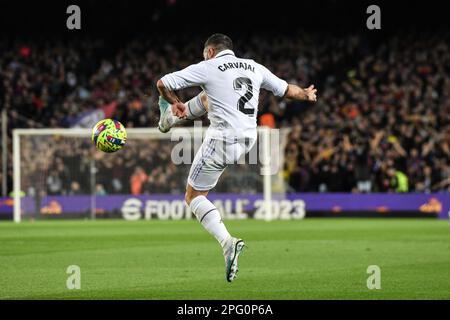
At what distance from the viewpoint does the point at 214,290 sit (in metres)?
10.5

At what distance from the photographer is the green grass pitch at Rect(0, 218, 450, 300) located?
10438 mm

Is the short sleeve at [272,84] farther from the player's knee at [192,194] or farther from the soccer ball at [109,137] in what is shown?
the soccer ball at [109,137]

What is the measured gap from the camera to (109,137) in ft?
39.6

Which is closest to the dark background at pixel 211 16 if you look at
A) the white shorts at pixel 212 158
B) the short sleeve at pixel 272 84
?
the short sleeve at pixel 272 84

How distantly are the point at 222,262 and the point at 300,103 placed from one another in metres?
22.2

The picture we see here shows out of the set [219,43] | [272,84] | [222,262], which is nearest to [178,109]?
[219,43]

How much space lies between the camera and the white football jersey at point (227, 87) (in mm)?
10703

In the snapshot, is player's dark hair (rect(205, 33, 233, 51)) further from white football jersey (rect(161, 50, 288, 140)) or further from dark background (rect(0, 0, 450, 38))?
dark background (rect(0, 0, 450, 38))

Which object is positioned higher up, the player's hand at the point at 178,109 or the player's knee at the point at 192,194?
the player's hand at the point at 178,109

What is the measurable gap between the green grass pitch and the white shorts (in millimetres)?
1213

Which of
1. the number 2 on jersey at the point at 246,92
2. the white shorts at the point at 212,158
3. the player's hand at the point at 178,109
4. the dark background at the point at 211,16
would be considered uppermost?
the dark background at the point at 211,16

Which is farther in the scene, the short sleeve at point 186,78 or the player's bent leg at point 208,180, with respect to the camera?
the player's bent leg at point 208,180
